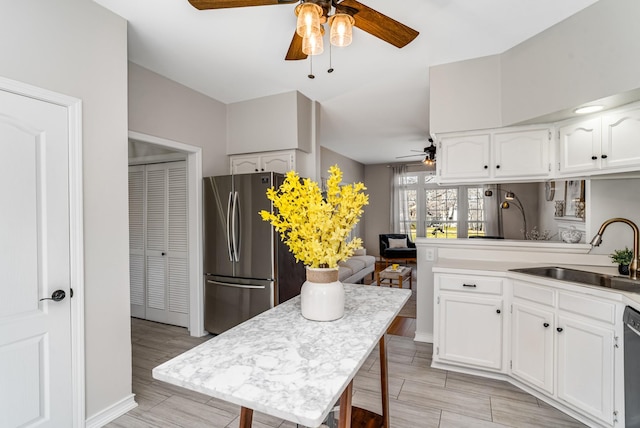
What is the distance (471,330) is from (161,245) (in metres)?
3.58

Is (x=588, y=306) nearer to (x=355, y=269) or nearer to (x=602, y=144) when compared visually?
(x=602, y=144)

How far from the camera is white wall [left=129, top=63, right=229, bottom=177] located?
2898 mm

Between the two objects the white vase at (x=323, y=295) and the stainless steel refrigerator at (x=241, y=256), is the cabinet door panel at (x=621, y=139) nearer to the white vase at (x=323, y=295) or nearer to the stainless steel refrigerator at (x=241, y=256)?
the white vase at (x=323, y=295)

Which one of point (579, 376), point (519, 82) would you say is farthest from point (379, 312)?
point (519, 82)

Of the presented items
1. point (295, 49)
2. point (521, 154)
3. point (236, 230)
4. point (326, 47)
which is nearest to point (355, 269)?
point (236, 230)

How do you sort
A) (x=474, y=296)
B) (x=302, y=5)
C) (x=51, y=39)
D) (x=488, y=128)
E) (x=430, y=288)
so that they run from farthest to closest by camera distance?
(x=430, y=288) < (x=488, y=128) < (x=474, y=296) < (x=51, y=39) < (x=302, y=5)

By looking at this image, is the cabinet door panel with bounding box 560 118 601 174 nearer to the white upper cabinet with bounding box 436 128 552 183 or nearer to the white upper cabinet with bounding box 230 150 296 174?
the white upper cabinet with bounding box 436 128 552 183

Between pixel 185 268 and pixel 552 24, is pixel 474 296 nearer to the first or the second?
pixel 552 24

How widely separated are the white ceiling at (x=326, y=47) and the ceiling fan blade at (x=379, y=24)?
1.63 ft

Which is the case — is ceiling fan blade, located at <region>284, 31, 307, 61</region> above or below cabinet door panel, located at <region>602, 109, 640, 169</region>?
above

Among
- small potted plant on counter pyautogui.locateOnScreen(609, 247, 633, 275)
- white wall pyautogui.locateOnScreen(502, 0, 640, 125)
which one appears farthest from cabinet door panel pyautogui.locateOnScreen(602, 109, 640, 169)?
small potted plant on counter pyautogui.locateOnScreen(609, 247, 633, 275)

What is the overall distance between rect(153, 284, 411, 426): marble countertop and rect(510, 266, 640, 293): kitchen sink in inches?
61.7

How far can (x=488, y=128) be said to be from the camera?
2.83m

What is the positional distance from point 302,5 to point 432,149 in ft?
15.2
